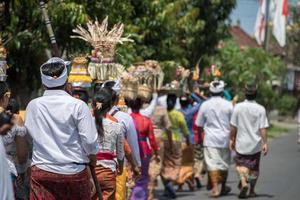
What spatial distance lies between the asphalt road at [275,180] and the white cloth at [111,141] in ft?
18.1

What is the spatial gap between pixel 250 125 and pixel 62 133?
7.39 m

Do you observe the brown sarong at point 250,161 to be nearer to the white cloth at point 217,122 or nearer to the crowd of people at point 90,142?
the crowd of people at point 90,142

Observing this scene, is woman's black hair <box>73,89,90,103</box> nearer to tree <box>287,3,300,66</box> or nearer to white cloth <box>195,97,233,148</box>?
white cloth <box>195,97,233,148</box>

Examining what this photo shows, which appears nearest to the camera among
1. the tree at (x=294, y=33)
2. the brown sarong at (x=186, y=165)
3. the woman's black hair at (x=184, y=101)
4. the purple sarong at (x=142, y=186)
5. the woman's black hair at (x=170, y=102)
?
the purple sarong at (x=142, y=186)

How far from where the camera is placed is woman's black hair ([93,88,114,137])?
8273mm

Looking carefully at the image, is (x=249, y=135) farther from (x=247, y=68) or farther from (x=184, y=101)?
(x=247, y=68)

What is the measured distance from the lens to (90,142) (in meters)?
7.08

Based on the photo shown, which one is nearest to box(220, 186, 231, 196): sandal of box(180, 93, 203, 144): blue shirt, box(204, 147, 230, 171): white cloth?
box(204, 147, 230, 171): white cloth

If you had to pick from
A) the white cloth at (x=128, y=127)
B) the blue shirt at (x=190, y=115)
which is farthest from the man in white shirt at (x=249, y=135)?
the white cloth at (x=128, y=127)

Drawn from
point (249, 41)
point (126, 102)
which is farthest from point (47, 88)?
point (249, 41)

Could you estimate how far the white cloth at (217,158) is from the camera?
14.4 m

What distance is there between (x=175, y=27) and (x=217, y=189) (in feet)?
18.3

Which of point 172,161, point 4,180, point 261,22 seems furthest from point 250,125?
point 261,22

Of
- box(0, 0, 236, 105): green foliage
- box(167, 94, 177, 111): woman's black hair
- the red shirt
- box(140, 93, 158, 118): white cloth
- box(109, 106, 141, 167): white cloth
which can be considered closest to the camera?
box(109, 106, 141, 167): white cloth
